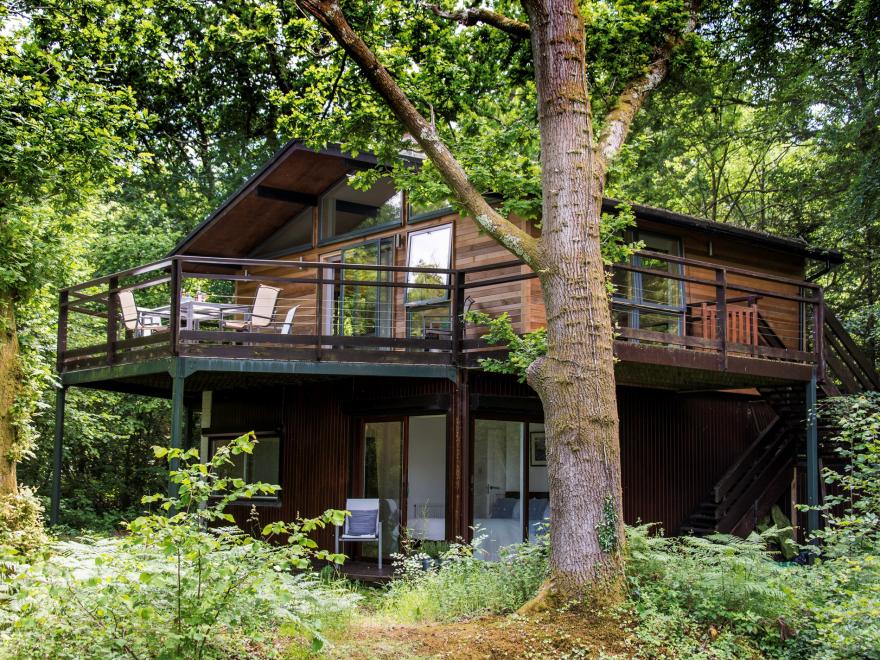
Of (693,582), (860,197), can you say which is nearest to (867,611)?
(693,582)

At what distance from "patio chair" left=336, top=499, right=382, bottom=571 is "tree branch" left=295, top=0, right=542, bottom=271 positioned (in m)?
4.74

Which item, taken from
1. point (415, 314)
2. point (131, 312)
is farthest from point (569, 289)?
point (131, 312)

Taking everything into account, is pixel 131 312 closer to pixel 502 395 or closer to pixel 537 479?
pixel 502 395

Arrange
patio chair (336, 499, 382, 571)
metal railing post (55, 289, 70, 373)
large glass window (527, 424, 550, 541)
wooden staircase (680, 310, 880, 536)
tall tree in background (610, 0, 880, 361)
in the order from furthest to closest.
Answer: tall tree in background (610, 0, 880, 361) < wooden staircase (680, 310, 880, 536) < metal railing post (55, 289, 70, 373) < large glass window (527, 424, 550, 541) < patio chair (336, 499, 382, 571)

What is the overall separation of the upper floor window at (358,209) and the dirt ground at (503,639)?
7547 millimetres

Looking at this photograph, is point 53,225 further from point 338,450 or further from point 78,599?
point 78,599

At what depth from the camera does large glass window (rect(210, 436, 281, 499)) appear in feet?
43.8

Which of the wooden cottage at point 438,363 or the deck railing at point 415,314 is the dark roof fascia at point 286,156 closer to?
the wooden cottage at point 438,363

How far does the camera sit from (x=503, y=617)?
6.58 metres

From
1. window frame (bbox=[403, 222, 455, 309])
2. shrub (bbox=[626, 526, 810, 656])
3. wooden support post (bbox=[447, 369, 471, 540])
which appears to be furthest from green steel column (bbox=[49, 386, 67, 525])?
shrub (bbox=[626, 526, 810, 656])

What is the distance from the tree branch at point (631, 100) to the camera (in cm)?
867

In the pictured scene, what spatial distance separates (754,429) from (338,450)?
7.11 m

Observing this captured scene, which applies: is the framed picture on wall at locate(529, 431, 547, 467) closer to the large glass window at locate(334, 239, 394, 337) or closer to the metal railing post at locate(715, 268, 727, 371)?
the metal railing post at locate(715, 268, 727, 371)

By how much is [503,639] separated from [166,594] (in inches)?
89.4
